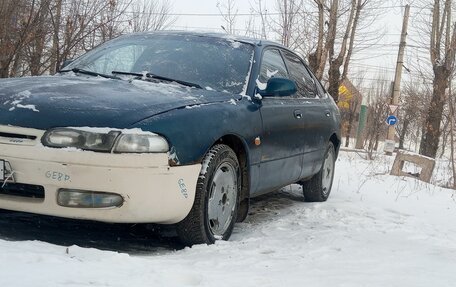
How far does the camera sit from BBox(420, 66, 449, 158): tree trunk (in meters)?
19.9

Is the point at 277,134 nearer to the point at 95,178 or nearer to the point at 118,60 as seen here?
the point at 118,60

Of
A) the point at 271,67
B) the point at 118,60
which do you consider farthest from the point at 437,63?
the point at 118,60

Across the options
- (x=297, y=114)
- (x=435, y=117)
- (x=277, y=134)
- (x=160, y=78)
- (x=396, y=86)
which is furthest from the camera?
(x=396, y=86)

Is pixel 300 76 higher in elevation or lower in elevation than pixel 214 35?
lower

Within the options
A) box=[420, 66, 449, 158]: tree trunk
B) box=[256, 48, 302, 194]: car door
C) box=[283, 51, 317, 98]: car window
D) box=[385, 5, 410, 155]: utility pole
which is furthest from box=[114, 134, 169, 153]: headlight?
box=[385, 5, 410, 155]: utility pole

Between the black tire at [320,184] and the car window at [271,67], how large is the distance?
4.15 feet

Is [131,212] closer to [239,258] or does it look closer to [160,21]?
[239,258]

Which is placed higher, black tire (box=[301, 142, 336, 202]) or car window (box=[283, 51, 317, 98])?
car window (box=[283, 51, 317, 98])

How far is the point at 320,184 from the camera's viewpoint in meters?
5.81

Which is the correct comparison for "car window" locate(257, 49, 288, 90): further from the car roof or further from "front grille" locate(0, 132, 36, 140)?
"front grille" locate(0, 132, 36, 140)

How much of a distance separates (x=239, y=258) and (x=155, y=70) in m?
1.69

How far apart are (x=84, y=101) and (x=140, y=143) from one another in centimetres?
46

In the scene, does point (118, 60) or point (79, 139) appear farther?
point (118, 60)

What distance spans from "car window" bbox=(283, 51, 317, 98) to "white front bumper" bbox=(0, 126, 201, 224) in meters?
Answer: 2.38
